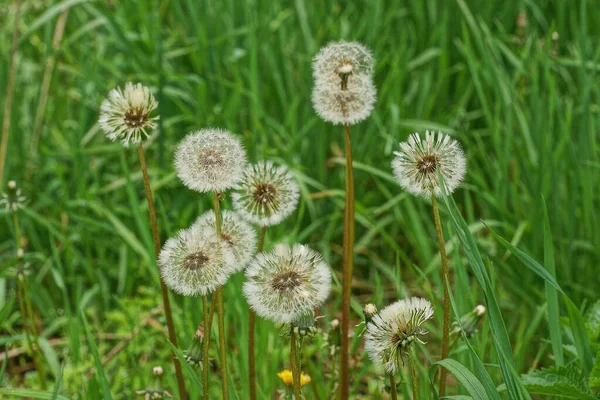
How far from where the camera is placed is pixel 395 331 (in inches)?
57.8

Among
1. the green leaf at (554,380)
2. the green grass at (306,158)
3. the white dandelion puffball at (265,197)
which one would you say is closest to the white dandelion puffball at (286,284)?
the white dandelion puffball at (265,197)

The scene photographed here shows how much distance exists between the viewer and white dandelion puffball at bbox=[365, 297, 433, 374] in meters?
1.46

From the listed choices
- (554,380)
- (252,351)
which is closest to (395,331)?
(252,351)

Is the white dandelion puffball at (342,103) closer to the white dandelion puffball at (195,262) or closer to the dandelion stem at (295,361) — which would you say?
the white dandelion puffball at (195,262)

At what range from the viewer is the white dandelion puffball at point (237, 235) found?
1.64m

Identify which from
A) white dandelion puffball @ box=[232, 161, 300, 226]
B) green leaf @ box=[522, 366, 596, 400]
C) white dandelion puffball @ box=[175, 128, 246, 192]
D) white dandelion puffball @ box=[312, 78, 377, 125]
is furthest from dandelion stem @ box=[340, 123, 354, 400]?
green leaf @ box=[522, 366, 596, 400]

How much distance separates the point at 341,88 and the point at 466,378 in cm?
67

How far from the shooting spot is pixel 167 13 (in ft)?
15.0

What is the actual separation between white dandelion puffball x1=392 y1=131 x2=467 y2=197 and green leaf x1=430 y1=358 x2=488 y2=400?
1.00 ft

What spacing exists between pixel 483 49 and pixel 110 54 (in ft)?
7.16

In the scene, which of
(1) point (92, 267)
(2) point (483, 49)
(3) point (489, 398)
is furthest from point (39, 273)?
(3) point (489, 398)

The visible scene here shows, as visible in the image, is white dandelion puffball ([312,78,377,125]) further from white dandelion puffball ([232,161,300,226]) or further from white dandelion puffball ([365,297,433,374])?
white dandelion puffball ([365,297,433,374])

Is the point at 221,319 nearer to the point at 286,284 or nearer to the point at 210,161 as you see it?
the point at 286,284

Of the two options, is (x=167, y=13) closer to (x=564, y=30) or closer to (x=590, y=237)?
(x=564, y=30)
